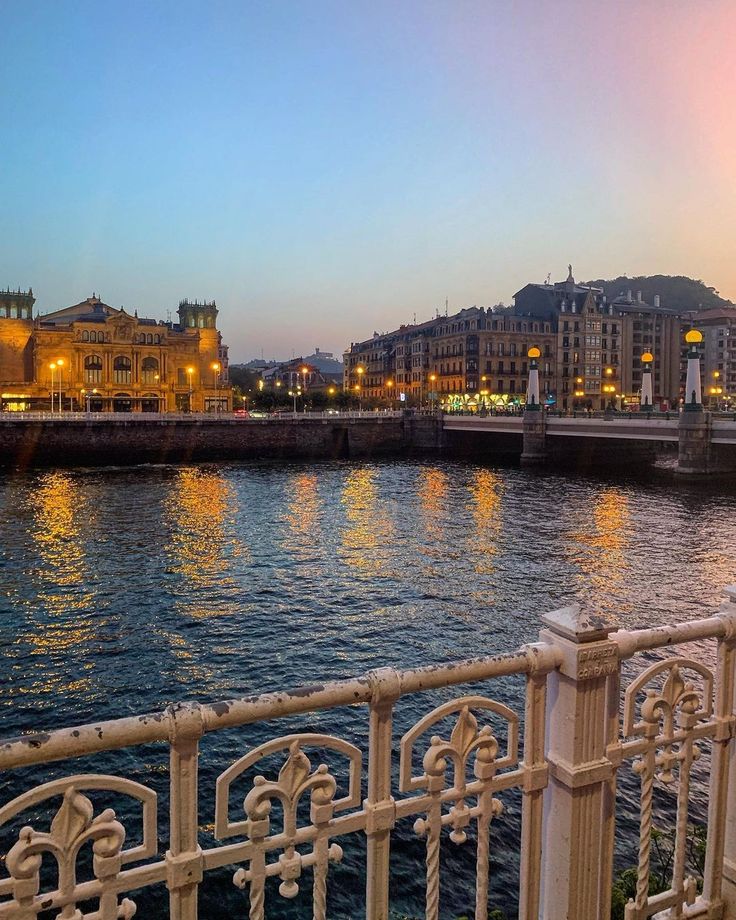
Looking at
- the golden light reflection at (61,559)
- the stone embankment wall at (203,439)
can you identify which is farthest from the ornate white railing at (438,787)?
the stone embankment wall at (203,439)

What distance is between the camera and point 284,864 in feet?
12.1

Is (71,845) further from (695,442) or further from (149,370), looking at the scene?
(149,370)

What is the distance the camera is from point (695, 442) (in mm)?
58250

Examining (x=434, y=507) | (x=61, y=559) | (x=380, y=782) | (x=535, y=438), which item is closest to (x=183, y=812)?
(x=380, y=782)

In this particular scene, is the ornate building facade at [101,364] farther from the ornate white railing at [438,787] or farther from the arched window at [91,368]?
the ornate white railing at [438,787]

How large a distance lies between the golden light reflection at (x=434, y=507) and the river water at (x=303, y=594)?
25 centimetres

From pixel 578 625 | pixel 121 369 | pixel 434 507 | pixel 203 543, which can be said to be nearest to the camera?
pixel 578 625

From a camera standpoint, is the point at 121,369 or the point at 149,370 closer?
the point at 121,369

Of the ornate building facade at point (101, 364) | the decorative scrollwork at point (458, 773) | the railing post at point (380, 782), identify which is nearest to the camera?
the railing post at point (380, 782)

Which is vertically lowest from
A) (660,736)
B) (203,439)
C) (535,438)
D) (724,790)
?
(203,439)

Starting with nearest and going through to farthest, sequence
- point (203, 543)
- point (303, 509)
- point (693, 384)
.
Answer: point (203, 543)
point (303, 509)
point (693, 384)

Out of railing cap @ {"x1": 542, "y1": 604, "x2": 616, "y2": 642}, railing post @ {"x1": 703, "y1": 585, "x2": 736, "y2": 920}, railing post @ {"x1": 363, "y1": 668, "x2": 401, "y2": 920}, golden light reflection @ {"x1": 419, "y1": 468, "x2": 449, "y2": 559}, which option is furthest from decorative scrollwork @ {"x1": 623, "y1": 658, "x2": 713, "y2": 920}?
golden light reflection @ {"x1": 419, "y1": 468, "x2": 449, "y2": 559}

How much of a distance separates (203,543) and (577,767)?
32027 mm

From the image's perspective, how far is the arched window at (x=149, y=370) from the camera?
12512 centimetres
